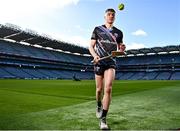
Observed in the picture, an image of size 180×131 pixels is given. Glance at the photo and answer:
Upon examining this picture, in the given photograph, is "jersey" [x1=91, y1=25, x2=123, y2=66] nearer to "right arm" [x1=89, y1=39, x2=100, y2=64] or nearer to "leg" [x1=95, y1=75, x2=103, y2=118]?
"right arm" [x1=89, y1=39, x2=100, y2=64]

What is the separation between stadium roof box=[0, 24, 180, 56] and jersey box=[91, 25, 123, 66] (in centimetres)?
7774

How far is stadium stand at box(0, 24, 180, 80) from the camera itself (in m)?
89.2

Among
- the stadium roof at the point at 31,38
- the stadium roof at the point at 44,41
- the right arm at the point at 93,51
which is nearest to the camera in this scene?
the right arm at the point at 93,51

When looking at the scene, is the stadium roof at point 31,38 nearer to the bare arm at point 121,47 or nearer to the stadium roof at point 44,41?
the stadium roof at point 44,41

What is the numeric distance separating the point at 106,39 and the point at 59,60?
344 feet

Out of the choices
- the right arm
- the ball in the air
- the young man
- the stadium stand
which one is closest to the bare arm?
the young man

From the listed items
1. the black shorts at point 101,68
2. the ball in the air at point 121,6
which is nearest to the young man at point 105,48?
the black shorts at point 101,68

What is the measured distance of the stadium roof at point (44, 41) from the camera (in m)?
84.5

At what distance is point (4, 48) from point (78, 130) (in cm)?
8777

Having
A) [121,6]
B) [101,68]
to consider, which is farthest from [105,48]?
[121,6]

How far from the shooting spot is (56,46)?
110 metres

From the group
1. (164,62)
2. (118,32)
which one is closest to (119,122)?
(118,32)

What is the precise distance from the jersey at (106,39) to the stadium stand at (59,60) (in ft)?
241

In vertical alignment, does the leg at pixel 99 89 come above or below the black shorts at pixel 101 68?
below
